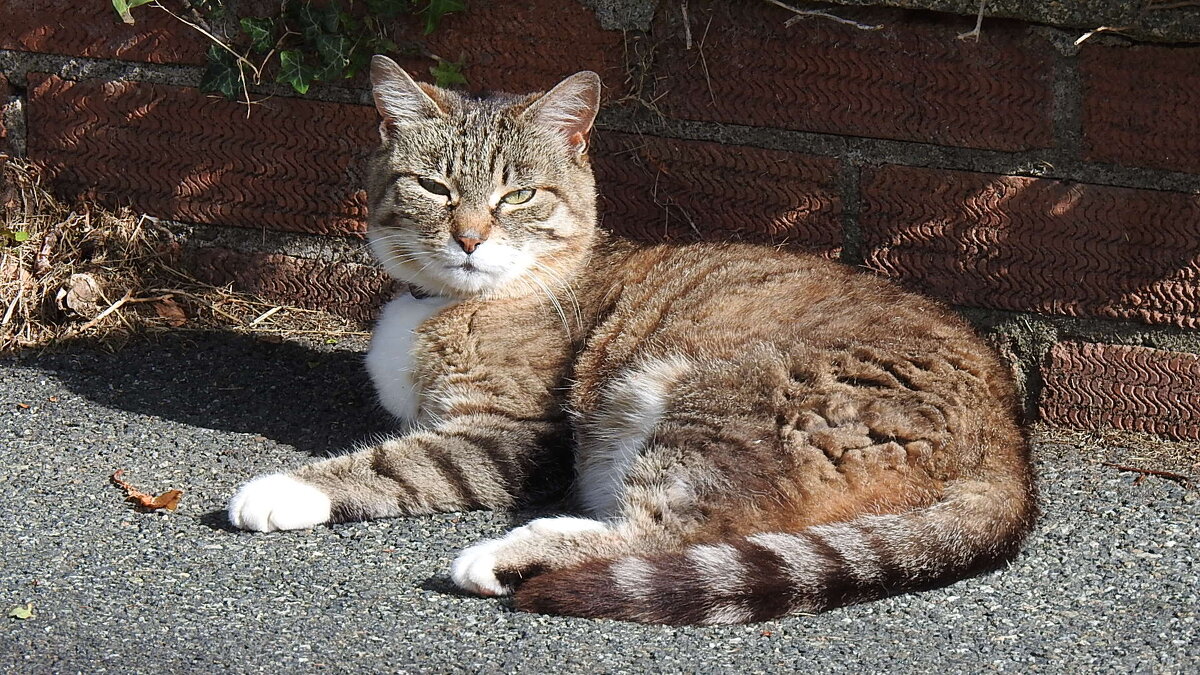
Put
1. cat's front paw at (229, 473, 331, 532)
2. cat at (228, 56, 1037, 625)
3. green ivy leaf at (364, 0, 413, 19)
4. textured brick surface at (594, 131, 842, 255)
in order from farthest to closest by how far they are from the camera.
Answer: green ivy leaf at (364, 0, 413, 19) < textured brick surface at (594, 131, 842, 255) < cat's front paw at (229, 473, 331, 532) < cat at (228, 56, 1037, 625)

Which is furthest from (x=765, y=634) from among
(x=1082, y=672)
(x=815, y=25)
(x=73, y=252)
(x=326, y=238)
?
(x=73, y=252)

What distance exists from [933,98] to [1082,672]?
193 centimetres

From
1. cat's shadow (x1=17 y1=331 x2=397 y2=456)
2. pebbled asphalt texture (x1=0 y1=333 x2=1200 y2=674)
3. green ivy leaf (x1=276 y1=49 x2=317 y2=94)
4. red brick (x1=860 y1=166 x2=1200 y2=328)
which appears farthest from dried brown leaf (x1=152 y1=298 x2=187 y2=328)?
red brick (x1=860 y1=166 x2=1200 y2=328)

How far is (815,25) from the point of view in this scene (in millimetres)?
4035

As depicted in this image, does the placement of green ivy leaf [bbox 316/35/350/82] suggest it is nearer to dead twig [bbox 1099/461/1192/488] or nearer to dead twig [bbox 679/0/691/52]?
dead twig [bbox 679/0/691/52]

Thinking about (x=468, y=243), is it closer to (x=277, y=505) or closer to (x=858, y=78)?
(x=277, y=505)

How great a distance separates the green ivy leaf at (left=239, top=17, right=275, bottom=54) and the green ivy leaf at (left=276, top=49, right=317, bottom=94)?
9cm

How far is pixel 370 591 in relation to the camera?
3004mm

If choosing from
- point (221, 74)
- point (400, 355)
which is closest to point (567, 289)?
point (400, 355)

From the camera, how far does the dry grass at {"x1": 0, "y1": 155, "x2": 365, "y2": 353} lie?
4.67m

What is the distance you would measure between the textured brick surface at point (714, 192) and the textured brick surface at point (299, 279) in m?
0.94

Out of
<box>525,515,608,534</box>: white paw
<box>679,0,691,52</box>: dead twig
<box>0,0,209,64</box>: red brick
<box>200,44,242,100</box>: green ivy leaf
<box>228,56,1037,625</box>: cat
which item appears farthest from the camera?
<box>0,0,209,64</box>: red brick

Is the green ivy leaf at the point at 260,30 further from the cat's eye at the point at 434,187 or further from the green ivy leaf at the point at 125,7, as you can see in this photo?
the cat's eye at the point at 434,187

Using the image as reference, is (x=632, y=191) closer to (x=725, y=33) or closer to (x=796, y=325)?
(x=725, y=33)
